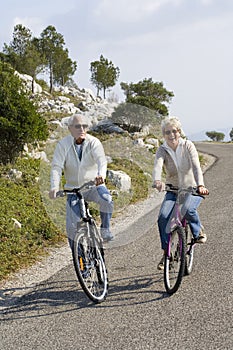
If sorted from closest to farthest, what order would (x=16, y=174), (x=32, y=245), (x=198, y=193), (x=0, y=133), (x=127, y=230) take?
(x=198, y=193) < (x=32, y=245) < (x=127, y=230) < (x=16, y=174) < (x=0, y=133)

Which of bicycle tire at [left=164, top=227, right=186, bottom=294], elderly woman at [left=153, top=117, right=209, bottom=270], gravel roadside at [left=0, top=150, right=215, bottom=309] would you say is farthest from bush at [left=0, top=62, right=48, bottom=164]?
bicycle tire at [left=164, top=227, right=186, bottom=294]

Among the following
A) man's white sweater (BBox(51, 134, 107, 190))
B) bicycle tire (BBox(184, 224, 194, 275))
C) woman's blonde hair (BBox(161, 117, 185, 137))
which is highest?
woman's blonde hair (BBox(161, 117, 185, 137))

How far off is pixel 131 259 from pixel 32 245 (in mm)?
1896

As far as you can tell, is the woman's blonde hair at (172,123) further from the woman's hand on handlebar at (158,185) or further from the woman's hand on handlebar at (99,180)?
the woman's hand on handlebar at (99,180)

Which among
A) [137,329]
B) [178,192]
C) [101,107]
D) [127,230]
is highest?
[101,107]

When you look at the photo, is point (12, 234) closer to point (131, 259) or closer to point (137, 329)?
point (131, 259)

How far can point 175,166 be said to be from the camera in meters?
5.54

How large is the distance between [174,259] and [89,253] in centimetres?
102

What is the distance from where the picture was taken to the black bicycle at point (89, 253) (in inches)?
205

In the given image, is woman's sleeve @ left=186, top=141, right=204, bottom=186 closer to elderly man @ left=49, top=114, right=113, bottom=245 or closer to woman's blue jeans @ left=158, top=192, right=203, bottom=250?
woman's blue jeans @ left=158, top=192, right=203, bottom=250

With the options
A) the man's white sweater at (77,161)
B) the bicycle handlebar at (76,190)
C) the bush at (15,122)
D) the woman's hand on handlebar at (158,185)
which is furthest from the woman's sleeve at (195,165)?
the bush at (15,122)

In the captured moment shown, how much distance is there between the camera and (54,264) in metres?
7.07

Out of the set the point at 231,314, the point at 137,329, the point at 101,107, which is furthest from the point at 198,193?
the point at 101,107

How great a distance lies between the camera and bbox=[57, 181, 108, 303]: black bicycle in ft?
17.0
